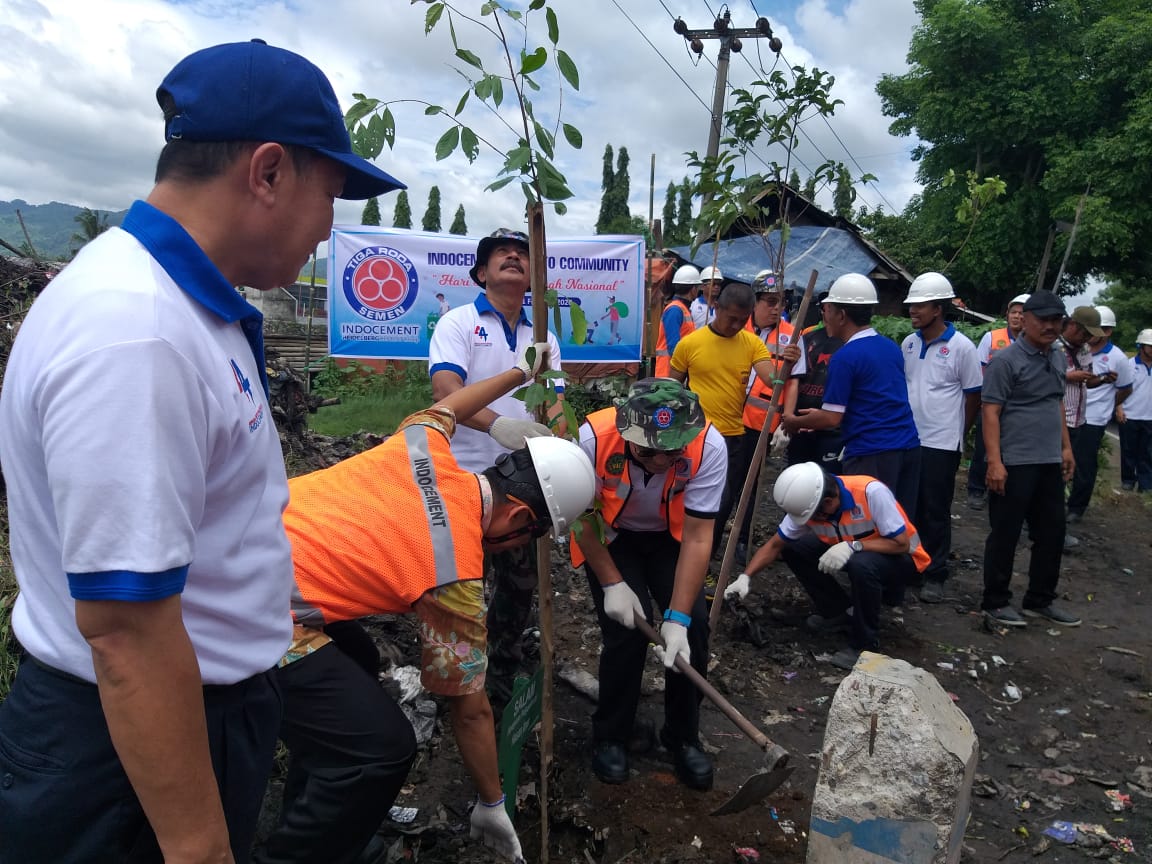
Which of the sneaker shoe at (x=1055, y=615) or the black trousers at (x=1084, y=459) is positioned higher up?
the black trousers at (x=1084, y=459)

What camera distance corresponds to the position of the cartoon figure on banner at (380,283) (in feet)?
22.2

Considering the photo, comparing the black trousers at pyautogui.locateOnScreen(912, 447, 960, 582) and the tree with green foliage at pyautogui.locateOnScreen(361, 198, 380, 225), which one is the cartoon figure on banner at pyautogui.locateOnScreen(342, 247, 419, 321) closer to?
the black trousers at pyautogui.locateOnScreen(912, 447, 960, 582)

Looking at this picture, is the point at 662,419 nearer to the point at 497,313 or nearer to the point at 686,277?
the point at 497,313

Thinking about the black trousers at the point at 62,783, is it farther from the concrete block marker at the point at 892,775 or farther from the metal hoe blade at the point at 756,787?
the concrete block marker at the point at 892,775

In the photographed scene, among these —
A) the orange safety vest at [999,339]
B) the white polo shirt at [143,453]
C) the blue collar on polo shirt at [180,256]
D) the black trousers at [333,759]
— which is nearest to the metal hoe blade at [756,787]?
the black trousers at [333,759]

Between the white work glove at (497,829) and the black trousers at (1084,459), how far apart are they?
679 cm

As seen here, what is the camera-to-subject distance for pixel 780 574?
542cm

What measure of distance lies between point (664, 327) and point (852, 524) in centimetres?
277

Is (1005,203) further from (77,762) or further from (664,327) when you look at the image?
(77,762)

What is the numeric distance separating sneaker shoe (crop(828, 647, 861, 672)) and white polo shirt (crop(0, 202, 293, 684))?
3677 millimetres

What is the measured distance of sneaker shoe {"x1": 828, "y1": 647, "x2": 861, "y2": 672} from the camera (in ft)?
13.5

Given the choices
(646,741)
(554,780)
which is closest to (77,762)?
(554,780)

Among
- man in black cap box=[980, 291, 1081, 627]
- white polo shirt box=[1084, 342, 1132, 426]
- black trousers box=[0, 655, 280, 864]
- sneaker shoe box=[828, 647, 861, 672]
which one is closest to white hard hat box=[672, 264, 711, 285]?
man in black cap box=[980, 291, 1081, 627]

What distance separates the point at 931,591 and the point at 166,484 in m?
5.43
